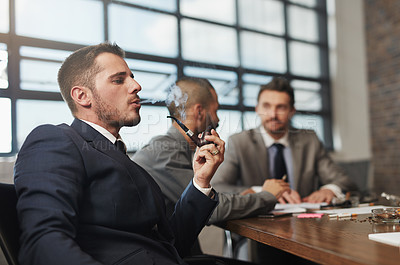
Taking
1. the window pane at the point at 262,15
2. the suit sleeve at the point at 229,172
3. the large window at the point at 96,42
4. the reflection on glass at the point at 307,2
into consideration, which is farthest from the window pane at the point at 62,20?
the reflection on glass at the point at 307,2

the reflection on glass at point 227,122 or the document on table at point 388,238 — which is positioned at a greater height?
the reflection on glass at point 227,122

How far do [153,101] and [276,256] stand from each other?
113cm

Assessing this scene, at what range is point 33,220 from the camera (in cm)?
79

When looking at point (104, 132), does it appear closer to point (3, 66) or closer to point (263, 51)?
point (3, 66)

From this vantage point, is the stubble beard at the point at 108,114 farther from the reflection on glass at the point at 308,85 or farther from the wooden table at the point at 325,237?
the reflection on glass at the point at 308,85

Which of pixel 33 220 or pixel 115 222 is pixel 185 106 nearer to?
pixel 115 222

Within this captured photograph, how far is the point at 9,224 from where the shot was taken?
826 mm

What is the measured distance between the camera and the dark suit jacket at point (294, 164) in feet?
6.84

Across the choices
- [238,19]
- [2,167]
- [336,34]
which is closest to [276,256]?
[2,167]

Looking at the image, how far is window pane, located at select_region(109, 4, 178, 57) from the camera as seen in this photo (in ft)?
5.51

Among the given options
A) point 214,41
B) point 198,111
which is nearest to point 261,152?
point 198,111

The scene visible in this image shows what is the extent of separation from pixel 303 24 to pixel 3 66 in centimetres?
474

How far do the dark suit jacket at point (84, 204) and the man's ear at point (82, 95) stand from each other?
3.0 inches

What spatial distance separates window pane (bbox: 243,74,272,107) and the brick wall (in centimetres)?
324
